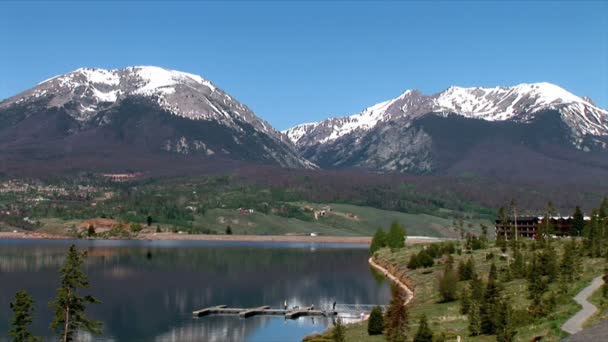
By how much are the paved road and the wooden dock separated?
3811 centimetres

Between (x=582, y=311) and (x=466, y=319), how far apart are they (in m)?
13.0

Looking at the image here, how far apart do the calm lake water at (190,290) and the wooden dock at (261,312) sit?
1.62 metres

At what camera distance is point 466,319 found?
68062 mm

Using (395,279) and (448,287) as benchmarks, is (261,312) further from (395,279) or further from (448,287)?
(395,279)

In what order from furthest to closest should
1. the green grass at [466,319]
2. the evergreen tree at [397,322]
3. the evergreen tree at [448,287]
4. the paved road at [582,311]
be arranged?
1. the evergreen tree at [448,287]
2. the evergreen tree at [397,322]
3. the green grass at [466,319]
4. the paved road at [582,311]

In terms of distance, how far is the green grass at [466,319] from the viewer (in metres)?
53.7

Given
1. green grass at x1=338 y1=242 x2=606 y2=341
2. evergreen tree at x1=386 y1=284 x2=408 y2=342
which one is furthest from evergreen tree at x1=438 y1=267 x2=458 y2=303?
evergreen tree at x1=386 y1=284 x2=408 y2=342

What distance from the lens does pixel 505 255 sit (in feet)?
400

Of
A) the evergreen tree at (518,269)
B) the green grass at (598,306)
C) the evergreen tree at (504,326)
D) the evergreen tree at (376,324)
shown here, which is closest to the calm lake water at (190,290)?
the evergreen tree at (376,324)

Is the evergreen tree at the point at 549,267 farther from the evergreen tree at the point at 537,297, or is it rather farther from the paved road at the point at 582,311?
the evergreen tree at the point at 537,297

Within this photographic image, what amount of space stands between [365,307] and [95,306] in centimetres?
3580

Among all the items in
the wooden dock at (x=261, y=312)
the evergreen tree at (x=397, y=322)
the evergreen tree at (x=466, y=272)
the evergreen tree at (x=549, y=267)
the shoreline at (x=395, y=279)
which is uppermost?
the evergreen tree at (x=549, y=267)

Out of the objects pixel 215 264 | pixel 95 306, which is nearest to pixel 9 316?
pixel 95 306

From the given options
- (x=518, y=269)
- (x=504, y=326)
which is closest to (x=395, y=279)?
(x=518, y=269)
